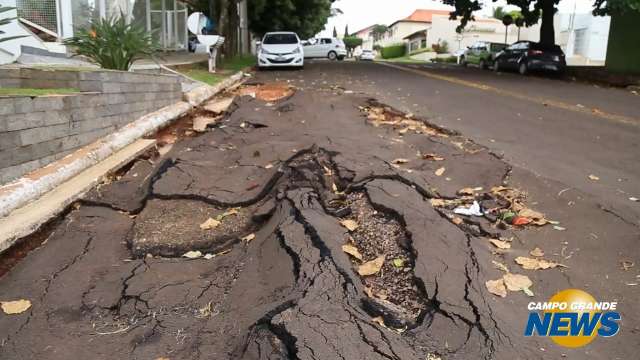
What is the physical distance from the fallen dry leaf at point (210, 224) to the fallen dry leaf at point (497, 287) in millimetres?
2236

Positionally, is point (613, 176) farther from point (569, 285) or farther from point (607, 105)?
point (607, 105)

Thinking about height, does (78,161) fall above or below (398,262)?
above

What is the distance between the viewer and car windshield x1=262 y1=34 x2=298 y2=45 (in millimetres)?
20953

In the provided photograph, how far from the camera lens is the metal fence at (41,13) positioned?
427 inches

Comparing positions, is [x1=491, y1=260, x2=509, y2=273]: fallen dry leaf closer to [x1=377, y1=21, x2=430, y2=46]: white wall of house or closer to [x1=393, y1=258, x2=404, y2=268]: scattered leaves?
[x1=393, y1=258, x2=404, y2=268]: scattered leaves

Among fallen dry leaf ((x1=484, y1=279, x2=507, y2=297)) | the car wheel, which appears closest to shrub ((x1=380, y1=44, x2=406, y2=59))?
the car wheel

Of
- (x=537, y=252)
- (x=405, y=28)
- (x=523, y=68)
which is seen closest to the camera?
(x=537, y=252)

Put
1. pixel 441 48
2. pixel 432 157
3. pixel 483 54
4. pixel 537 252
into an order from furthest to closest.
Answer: pixel 441 48 < pixel 483 54 < pixel 432 157 < pixel 537 252

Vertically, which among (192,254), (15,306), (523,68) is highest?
(523,68)

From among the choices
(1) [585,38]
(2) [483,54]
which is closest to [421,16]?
(1) [585,38]

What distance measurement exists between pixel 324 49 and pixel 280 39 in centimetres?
1958

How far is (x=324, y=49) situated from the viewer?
4022 centimetres

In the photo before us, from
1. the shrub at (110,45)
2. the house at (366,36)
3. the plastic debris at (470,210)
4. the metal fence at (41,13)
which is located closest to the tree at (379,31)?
the house at (366,36)

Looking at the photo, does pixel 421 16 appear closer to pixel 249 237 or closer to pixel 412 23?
pixel 412 23
